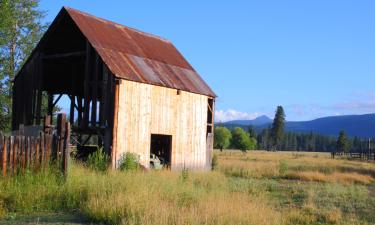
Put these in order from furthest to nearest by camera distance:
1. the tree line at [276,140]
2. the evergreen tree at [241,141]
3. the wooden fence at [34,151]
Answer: the tree line at [276,140], the evergreen tree at [241,141], the wooden fence at [34,151]

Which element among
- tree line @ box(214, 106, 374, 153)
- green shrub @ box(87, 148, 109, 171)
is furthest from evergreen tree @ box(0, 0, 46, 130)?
tree line @ box(214, 106, 374, 153)

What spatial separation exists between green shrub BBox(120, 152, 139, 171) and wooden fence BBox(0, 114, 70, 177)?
6079 millimetres

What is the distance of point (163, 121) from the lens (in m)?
23.7

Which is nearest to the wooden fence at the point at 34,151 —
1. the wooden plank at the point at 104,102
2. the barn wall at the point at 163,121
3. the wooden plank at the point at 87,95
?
the barn wall at the point at 163,121

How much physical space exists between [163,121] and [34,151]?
10554 millimetres

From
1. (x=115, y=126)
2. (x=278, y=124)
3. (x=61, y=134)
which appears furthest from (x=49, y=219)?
(x=278, y=124)

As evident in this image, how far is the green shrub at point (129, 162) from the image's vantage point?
66.2 ft

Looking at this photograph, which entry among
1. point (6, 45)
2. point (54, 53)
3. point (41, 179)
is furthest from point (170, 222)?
point (6, 45)

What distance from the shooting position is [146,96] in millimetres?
22594

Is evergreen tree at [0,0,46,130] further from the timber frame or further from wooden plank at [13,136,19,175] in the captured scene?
wooden plank at [13,136,19,175]

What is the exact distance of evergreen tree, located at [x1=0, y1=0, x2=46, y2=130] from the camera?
3086 centimetres

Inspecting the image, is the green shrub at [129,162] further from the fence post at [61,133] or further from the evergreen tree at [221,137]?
the evergreen tree at [221,137]

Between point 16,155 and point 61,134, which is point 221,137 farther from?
point 16,155

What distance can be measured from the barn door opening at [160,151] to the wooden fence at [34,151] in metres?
9.46
